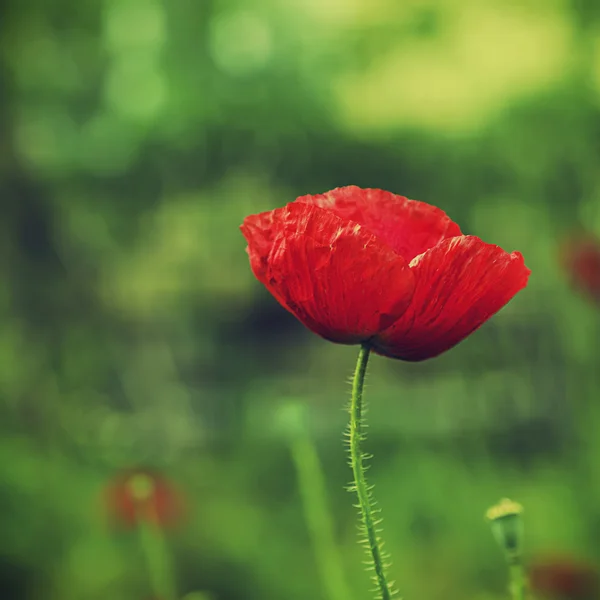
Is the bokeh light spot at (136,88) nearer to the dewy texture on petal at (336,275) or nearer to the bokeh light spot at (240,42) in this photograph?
the bokeh light spot at (240,42)

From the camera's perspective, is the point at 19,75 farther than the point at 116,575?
Yes

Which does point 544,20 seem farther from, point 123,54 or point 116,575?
point 116,575

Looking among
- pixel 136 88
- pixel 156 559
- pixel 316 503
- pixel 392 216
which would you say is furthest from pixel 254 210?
pixel 392 216

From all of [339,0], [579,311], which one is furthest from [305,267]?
[339,0]

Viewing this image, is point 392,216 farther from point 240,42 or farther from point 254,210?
point 254,210

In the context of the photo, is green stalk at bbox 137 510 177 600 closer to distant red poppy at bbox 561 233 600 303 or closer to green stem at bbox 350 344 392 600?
green stem at bbox 350 344 392 600

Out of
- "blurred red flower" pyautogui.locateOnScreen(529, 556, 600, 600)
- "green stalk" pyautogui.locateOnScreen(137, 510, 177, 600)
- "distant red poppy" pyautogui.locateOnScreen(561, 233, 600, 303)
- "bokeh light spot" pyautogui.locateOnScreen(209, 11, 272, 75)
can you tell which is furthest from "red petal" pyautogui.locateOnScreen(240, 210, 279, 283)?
"bokeh light spot" pyautogui.locateOnScreen(209, 11, 272, 75)

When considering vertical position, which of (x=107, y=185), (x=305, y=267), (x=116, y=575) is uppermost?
(x=107, y=185)
